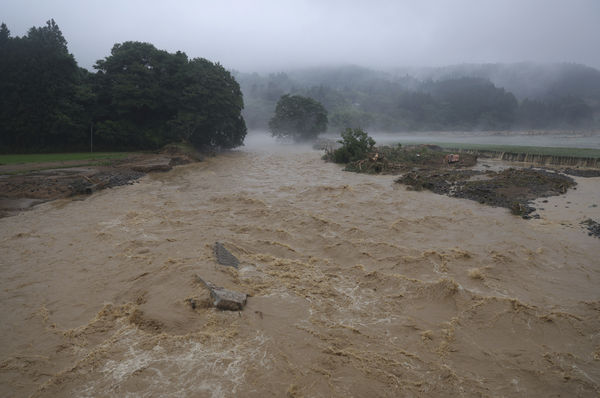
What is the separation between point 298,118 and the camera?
50.7 meters

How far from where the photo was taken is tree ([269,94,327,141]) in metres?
50.5

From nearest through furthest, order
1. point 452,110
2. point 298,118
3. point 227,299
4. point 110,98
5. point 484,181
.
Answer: point 227,299, point 484,181, point 110,98, point 298,118, point 452,110

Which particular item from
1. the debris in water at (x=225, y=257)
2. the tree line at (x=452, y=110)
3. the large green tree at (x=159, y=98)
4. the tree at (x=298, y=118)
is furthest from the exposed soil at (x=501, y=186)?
the tree line at (x=452, y=110)

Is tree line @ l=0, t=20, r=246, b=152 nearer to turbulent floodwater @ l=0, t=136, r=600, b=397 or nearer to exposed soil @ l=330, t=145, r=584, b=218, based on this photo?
exposed soil @ l=330, t=145, r=584, b=218

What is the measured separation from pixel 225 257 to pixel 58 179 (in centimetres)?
1264

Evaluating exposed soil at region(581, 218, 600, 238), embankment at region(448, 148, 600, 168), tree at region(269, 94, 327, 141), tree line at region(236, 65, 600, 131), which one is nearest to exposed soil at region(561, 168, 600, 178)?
embankment at region(448, 148, 600, 168)

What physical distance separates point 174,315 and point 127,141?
26.8 m

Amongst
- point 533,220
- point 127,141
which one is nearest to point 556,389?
point 533,220

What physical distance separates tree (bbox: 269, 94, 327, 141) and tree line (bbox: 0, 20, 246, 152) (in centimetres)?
1647

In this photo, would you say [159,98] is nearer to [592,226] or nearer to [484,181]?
[484,181]

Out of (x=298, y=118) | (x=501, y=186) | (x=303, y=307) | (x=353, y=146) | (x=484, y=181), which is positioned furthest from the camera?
(x=298, y=118)

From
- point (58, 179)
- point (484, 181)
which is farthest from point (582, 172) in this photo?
point (58, 179)

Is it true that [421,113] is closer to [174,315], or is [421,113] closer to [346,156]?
[346,156]

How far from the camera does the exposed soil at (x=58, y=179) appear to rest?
1286 cm
